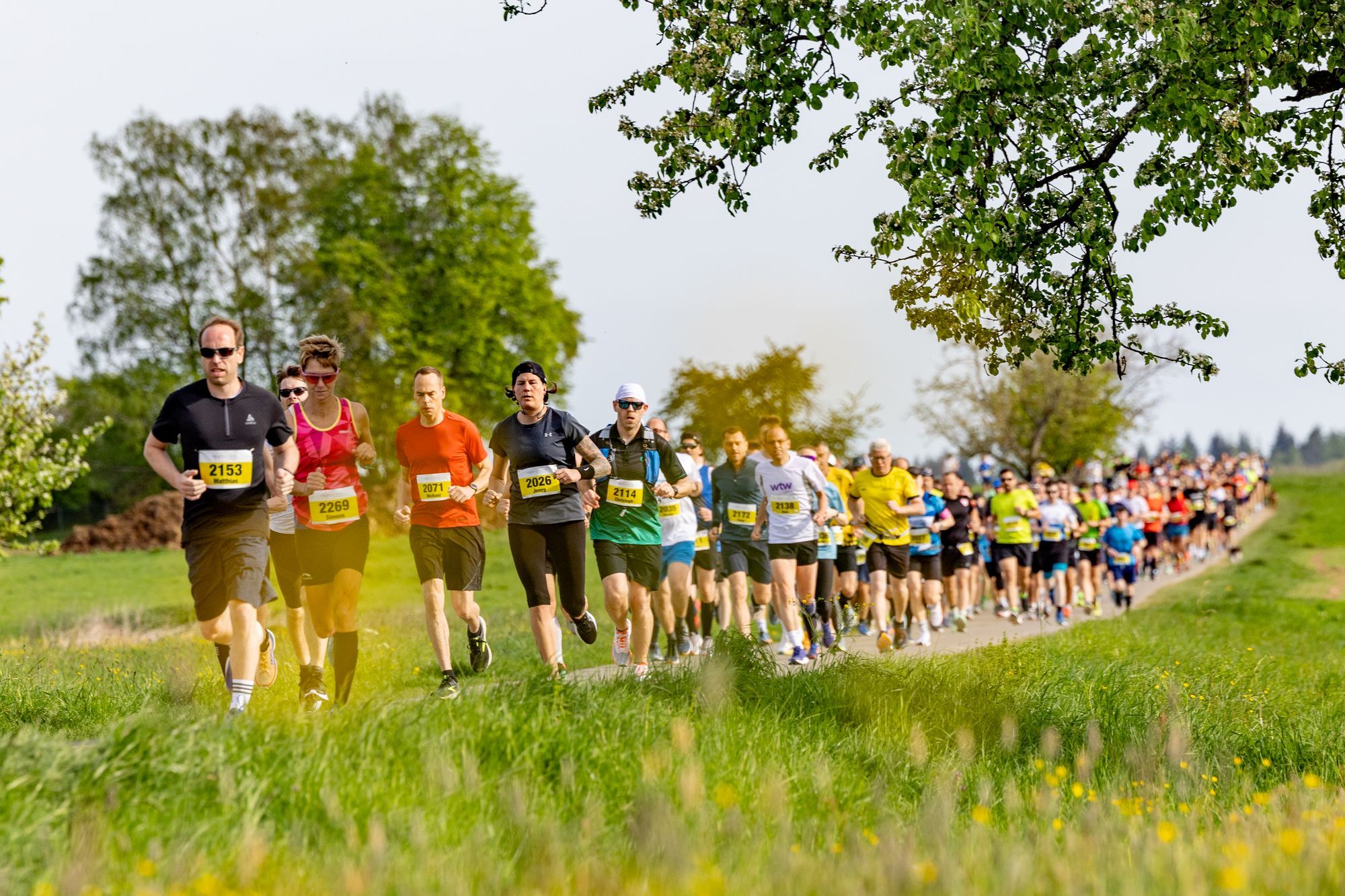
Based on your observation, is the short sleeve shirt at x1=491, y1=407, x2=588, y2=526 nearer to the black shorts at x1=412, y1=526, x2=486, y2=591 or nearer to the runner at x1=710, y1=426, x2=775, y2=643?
the black shorts at x1=412, y1=526, x2=486, y2=591

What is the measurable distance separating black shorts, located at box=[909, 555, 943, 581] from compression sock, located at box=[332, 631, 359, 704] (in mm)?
8684

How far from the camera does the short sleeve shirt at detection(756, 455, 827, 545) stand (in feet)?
39.6

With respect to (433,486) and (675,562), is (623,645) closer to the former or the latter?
(433,486)

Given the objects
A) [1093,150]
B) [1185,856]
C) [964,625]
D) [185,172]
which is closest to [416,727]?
[1185,856]

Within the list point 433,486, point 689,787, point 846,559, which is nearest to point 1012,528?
point 846,559

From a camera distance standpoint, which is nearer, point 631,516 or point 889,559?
point 631,516

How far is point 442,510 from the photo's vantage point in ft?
28.9

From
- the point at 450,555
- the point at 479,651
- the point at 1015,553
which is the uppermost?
the point at 450,555

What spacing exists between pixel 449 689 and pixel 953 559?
1198 centimetres

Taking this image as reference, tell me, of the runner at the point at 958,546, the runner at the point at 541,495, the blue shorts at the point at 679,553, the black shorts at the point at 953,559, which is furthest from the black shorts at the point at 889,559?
the runner at the point at 541,495

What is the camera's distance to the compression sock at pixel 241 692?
6934mm

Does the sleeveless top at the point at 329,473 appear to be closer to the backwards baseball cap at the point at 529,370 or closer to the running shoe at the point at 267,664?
the running shoe at the point at 267,664

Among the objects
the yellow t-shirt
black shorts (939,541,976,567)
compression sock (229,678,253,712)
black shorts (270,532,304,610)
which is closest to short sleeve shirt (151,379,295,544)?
compression sock (229,678,253,712)

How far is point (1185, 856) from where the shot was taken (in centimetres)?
Answer: 420
